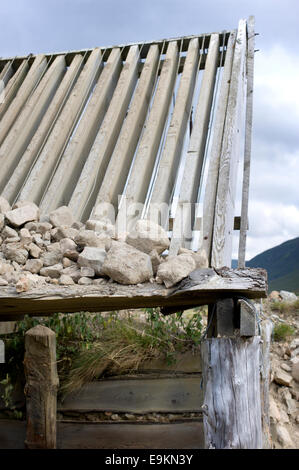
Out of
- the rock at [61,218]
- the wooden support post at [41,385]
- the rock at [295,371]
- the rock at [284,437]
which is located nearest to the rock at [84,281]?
the rock at [61,218]

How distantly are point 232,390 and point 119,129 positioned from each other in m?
3.24

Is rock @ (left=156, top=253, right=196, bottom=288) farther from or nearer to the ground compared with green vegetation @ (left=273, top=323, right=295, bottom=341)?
nearer to the ground

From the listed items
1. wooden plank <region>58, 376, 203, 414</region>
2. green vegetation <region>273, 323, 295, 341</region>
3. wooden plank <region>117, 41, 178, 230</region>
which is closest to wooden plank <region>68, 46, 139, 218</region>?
wooden plank <region>117, 41, 178, 230</region>

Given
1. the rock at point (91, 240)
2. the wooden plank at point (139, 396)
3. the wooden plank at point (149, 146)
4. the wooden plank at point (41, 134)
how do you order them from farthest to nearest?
the wooden plank at point (139, 396), the wooden plank at point (41, 134), the wooden plank at point (149, 146), the rock at point (91, 240)

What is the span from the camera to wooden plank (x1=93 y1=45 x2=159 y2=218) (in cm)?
426

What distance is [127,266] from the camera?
8.76 feet

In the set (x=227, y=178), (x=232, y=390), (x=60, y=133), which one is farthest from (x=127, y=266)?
(x=60, y=133)

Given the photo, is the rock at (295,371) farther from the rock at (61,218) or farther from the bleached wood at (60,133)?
the rock at (61,218)

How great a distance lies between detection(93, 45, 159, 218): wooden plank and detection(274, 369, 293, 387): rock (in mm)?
3825

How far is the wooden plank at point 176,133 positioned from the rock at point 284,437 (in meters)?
3.64

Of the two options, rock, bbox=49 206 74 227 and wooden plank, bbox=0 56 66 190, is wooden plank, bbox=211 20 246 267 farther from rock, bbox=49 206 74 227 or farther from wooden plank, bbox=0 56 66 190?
wooden plank, bbox=0 56 66 190

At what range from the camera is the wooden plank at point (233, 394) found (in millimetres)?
2707
